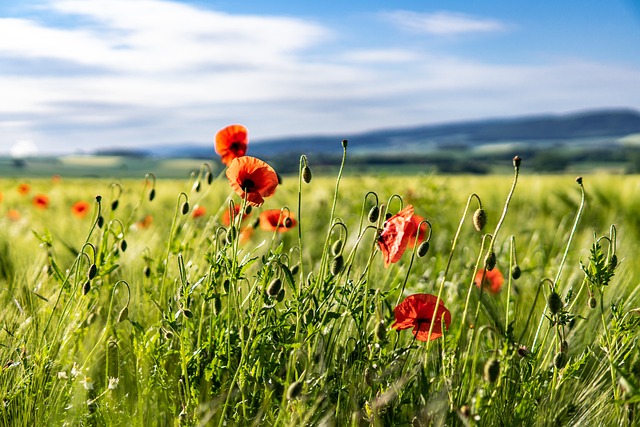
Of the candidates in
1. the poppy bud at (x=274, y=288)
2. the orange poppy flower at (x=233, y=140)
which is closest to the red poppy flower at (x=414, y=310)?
the poppy bud at (x=274, y=288)

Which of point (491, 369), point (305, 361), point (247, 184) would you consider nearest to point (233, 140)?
point (247, 184)

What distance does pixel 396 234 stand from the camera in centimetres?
132

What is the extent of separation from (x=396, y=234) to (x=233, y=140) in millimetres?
563

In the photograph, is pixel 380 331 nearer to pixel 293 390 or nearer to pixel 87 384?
pixel 293 390

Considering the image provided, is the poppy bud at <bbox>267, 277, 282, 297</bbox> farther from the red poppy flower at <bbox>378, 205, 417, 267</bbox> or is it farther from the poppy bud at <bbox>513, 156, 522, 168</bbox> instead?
the poppy bud at <bbox>513, 156, 522, 168</bbox>

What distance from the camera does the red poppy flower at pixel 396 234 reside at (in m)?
1.28

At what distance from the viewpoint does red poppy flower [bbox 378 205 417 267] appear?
1.28 m

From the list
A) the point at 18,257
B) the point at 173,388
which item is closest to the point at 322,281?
the point at 173,388

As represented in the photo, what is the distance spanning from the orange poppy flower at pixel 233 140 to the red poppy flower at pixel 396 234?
1.61ft

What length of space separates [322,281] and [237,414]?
0.30 metres

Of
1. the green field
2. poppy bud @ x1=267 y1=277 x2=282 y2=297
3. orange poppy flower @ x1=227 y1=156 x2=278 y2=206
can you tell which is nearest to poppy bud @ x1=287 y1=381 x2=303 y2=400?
the green field

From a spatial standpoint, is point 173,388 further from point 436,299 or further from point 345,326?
point 436,299

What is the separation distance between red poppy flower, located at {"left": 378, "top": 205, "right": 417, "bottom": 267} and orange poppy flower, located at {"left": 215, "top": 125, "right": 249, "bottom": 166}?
0.49 m

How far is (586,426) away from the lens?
1.29 meters
